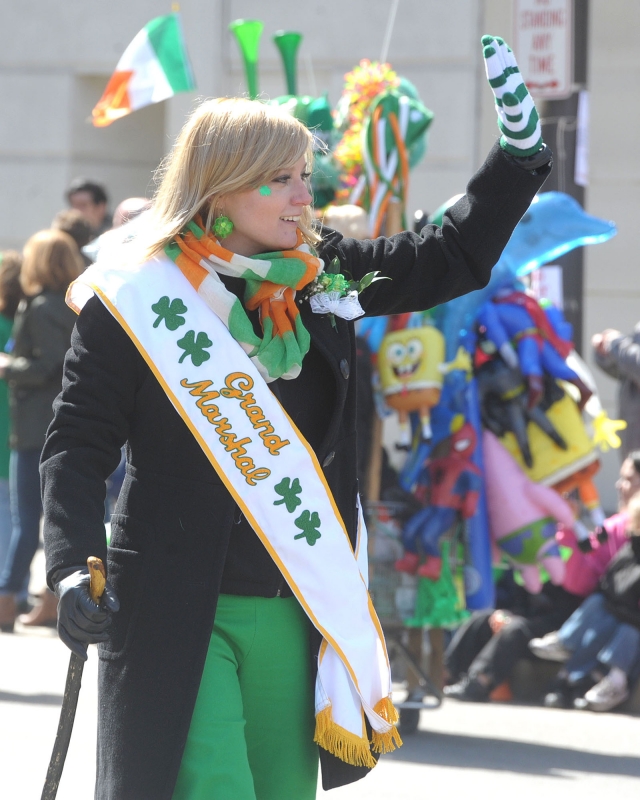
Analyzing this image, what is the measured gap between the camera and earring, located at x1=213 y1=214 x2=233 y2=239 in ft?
8.95

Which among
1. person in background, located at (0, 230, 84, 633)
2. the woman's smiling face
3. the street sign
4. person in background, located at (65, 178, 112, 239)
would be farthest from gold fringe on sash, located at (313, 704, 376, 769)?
person in background, located at (65, 178, 112, 239)

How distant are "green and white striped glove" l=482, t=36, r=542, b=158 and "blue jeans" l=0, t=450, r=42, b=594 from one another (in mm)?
4556

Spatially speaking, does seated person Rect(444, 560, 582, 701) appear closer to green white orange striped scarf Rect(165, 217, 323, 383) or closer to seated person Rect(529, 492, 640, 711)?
seated person Rect(529, 492, 640, 711)

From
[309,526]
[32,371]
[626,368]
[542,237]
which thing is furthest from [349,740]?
[626,368]

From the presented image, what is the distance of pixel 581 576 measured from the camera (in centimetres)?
632

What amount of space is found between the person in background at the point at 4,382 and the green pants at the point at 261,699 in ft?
15.3

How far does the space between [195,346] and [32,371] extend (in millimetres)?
4242

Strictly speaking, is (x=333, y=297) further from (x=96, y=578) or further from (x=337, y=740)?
(x=337, y=740)

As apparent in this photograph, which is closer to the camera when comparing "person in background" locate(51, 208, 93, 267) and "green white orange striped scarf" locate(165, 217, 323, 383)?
"green white orange striped scarf" locate(165, 217, 323, 383)

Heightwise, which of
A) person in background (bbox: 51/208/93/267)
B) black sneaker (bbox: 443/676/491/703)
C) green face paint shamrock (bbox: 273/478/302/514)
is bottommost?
black sneaker (bbox: 443/676/491/703)

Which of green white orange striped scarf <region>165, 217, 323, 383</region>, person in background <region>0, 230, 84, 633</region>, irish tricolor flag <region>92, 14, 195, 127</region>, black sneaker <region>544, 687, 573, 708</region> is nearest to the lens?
green white orange striped scarf <region>165, 217, 323, 383</region>

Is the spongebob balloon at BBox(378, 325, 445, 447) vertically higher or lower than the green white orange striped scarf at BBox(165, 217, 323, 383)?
lower

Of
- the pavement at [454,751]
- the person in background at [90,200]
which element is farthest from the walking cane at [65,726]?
the person in background at [90,200]

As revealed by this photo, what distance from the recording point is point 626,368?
704 centimetres
